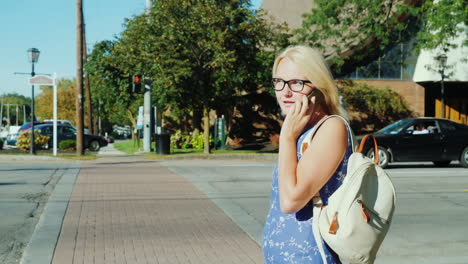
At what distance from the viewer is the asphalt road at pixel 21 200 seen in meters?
6.57

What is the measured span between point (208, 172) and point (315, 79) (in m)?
13.5

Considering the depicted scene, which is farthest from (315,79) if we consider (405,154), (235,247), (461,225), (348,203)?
(405,154)

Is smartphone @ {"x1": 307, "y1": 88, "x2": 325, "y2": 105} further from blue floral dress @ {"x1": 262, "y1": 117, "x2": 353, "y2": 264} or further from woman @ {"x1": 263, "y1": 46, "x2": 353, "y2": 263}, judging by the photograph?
blue floral dress @ {"x1": 262, "y1": 117, "x2": 353, "y2": 264}

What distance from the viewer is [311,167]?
2.01 m

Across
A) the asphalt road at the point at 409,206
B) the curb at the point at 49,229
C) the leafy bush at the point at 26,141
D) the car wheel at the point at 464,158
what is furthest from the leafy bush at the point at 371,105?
the curb at the point at 49,229

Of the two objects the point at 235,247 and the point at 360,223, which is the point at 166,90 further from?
the point at 360,223

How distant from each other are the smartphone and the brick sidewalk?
12.0 ft

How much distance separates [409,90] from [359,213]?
34955 millimetres

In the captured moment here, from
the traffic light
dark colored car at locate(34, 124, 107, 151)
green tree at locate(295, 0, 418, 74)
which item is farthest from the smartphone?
dark colored car at locate(34, 124, 107, 151)

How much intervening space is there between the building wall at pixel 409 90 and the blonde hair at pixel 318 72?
1332 inches

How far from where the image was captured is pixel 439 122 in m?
17.2

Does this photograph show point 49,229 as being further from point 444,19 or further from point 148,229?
point 444,19

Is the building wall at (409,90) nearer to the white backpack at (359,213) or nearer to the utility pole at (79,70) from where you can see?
the utility pole at (79,70)

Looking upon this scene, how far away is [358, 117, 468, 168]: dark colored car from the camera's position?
54.6 feet
